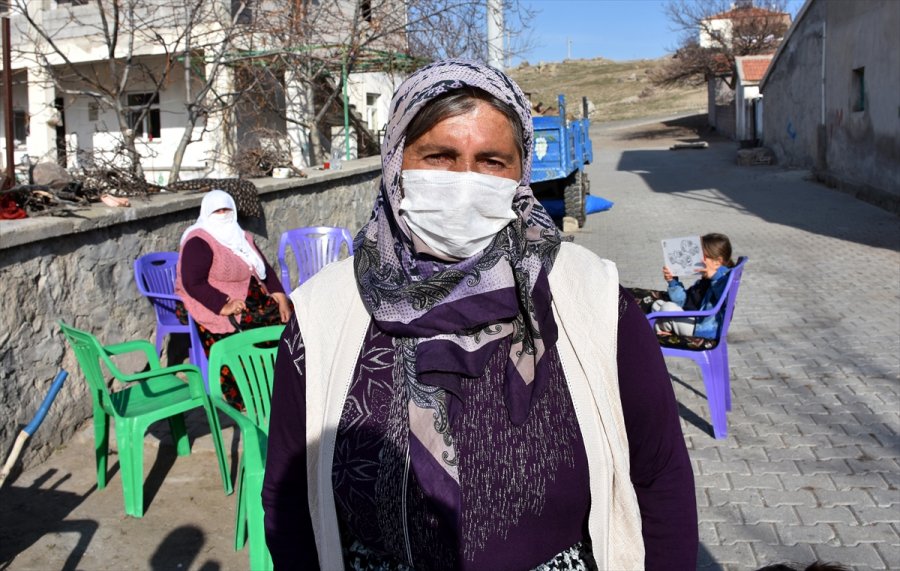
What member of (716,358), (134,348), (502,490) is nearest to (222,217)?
(134,348)

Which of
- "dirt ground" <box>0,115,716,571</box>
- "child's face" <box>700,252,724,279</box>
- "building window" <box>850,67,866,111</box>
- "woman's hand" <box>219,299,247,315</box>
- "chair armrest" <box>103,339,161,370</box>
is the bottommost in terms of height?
"dirt ground" <box>0,115,716,571</box>

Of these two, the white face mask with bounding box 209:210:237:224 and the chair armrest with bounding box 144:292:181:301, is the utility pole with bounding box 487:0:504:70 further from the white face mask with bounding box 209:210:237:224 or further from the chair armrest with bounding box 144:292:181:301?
the chair armrest with bounding box 144:292:181:301

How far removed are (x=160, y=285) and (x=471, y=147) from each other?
4.75 metres

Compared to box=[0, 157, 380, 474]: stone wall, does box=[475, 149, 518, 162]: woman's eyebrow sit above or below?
above

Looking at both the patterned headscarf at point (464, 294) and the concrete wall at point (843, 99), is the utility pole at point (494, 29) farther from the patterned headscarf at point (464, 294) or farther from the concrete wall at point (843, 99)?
the patterned headscarf at point (464, 294)

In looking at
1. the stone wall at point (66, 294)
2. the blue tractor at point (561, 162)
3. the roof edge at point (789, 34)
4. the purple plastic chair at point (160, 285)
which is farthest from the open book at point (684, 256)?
the roof edge at point (789, 34)

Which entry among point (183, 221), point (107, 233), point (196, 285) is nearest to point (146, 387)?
point (196, 285)

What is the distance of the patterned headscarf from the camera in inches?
56.8

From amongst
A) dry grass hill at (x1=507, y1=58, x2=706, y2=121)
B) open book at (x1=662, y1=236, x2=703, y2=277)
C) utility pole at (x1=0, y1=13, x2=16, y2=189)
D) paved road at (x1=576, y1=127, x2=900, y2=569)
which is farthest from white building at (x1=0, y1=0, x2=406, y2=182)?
dry grass hill at (x1=507, y1=58, x2=706, y2=121)

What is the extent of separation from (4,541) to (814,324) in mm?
6303

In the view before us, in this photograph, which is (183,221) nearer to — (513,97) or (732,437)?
(732,437)

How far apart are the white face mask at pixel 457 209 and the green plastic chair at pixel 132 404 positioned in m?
2.67

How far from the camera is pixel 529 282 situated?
1484 millimetres

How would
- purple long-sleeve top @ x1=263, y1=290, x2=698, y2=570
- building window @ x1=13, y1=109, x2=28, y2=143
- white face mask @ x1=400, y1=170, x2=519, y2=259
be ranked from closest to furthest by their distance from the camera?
purple long-sleeve top @ x1=263, y1=290, x2=698, y2=570
white face mask @ x1=400, y1=170, x2=519, y2=259
building window @ x1=13, y1=109, x2=28, y2=143
